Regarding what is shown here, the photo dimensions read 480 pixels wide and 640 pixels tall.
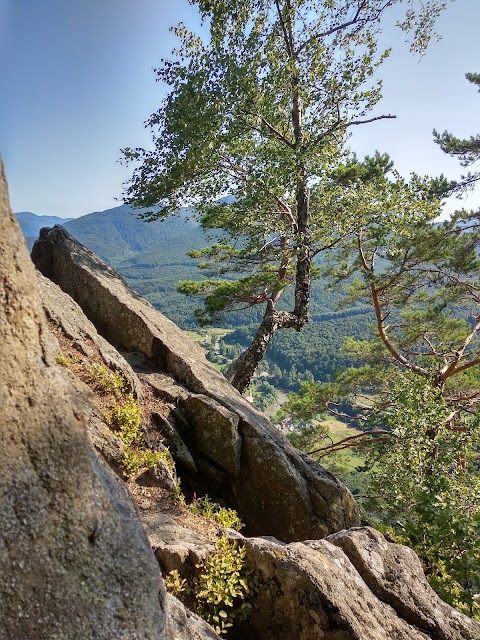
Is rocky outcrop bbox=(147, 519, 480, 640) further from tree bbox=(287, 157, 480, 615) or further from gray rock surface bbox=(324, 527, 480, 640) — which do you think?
tree bbox=(287, 157, 480, 615)

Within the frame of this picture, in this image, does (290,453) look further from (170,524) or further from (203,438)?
(170,524)

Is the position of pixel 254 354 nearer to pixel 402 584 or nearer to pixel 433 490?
pixel 433 490

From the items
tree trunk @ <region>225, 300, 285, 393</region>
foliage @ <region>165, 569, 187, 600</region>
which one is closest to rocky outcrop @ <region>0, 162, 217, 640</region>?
foliage @ <region>165, 569, 187, 600</region>

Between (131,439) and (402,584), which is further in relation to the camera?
(131,439)

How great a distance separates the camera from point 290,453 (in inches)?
324

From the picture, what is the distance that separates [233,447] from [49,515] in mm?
5416

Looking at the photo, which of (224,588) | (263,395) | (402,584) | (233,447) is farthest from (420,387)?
(263,395)

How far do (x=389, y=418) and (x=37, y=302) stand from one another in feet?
31.6

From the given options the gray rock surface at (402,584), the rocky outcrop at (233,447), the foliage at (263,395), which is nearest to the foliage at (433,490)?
the gray rock surface at (402,584)

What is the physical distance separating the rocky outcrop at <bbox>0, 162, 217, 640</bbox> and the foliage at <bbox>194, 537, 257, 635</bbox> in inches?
65.0

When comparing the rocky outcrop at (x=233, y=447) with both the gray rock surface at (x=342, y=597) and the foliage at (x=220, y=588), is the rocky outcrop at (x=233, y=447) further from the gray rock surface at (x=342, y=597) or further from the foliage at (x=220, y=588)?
the foliage at (x=220, y=588)

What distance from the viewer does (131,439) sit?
6.19 m

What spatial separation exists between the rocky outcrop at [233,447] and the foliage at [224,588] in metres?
2.90

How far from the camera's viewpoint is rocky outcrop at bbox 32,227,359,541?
7.41m
